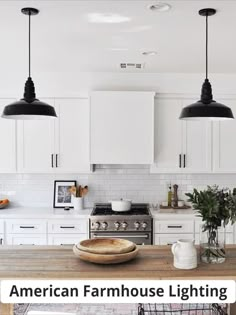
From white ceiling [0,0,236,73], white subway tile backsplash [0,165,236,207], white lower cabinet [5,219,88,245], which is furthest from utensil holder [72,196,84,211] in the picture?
white ceiling [0,0,236,73]

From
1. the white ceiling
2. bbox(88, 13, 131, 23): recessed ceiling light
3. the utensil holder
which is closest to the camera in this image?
the white ceiling

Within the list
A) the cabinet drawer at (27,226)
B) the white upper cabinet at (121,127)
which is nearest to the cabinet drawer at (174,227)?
the white upper cabinet at (121,127)

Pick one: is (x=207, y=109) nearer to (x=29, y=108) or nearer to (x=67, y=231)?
(x=29, y=108)

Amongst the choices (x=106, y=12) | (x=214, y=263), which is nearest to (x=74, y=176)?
(x=106, y=12)

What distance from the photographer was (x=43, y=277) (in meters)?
1.82

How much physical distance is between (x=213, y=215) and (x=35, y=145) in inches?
115

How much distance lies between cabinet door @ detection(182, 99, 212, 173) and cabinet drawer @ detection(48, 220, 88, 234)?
4.92 ft

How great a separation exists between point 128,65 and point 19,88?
1.44 meters

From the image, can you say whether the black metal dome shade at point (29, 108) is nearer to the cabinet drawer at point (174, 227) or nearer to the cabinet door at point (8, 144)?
the cabinet door at point (8, 144)

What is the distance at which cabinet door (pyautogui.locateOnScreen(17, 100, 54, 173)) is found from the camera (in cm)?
433

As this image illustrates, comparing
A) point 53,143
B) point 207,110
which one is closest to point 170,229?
point 53,143

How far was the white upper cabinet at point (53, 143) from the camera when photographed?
4332mm

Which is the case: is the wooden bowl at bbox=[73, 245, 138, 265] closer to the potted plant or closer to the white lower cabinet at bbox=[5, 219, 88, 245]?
the potted plant

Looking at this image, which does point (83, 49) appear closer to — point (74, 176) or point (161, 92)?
point (161, 92)
